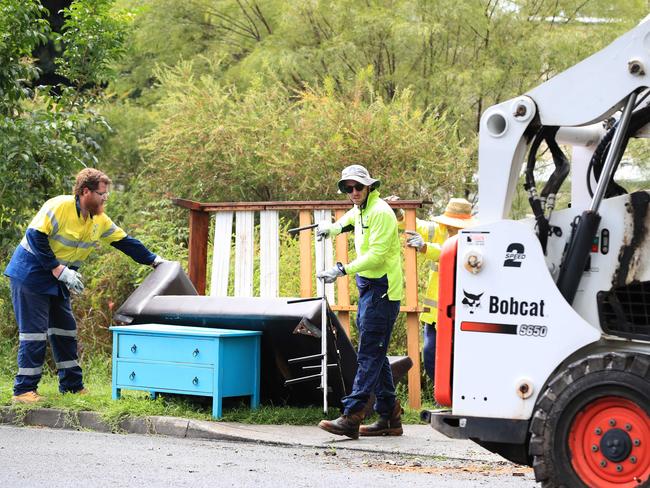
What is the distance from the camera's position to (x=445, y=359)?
612 cm

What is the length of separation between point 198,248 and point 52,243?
64.4 inches

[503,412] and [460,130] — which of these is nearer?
[503,412]

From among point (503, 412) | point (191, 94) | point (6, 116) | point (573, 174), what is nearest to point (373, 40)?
point (191, 94)

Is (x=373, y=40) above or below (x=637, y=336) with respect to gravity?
above

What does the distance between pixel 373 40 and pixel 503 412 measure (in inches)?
504

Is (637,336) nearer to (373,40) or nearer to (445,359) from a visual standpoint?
(445,359)

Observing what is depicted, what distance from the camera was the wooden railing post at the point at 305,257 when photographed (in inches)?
403

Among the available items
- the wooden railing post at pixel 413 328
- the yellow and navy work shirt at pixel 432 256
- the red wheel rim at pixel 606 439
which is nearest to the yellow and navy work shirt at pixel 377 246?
the yellow and navy work shirt at pixel 432 256

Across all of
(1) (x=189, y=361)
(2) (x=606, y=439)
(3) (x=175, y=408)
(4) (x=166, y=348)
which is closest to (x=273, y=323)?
(1) (x=189, y=361)

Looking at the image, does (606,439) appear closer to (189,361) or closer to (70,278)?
(189,361)

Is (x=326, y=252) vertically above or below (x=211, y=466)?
above

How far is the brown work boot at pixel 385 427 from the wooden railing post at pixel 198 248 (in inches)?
112

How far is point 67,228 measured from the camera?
9594 mm

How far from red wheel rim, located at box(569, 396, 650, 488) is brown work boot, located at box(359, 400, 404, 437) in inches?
123
